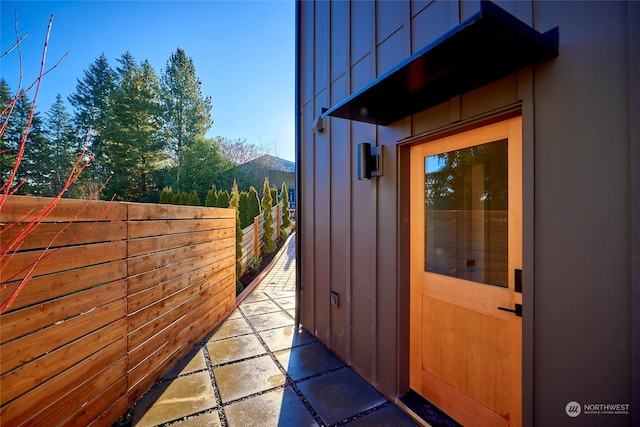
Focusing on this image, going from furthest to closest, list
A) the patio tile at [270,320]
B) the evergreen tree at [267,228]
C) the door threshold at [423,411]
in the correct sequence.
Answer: the evergreen tree at [267,228]
the patio tile at [270,320]
the door threshold at [423,411]

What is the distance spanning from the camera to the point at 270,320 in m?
4.31

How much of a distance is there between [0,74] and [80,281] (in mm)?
1364

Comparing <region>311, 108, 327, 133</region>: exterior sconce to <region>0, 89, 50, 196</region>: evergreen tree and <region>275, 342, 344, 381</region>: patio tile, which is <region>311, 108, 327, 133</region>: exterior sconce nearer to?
<region>0, 89, 50, 196</region>: evergreen tree

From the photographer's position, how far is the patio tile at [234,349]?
3182 mm

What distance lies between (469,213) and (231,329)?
353 cm

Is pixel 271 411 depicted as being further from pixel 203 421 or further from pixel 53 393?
pixel 53 393

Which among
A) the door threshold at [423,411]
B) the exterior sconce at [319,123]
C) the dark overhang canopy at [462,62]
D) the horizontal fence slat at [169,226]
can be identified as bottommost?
the door threshold at [423,411]

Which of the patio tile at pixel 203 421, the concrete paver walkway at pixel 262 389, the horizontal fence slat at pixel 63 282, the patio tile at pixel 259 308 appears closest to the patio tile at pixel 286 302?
the patio tile at pixel 259 308

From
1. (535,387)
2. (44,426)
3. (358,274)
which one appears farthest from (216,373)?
(535,387)

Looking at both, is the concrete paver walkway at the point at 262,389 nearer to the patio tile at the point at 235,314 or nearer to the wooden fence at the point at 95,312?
the wooden fence at the point at 95,312

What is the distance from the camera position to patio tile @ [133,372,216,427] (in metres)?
2.25

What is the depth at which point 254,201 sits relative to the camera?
422 inches

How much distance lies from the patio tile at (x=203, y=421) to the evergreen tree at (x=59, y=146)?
16830mm

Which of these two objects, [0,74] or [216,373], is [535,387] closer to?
[216,373]
